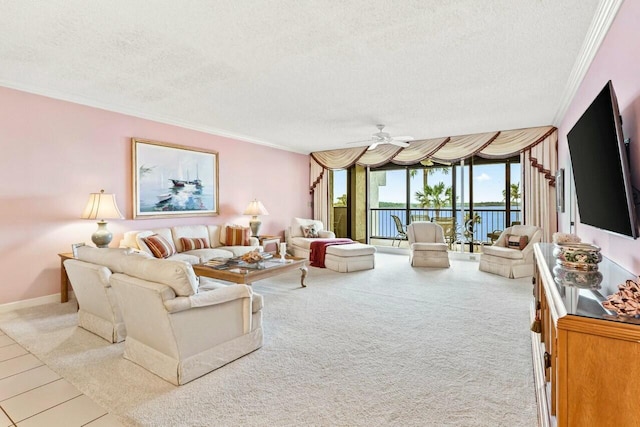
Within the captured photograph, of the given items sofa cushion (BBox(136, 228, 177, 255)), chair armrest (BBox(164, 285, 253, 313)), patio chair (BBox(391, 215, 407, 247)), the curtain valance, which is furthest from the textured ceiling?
patio chair (BBox(391, 215, 407, 247))

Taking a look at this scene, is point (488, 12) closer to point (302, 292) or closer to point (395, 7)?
point (395, 7)

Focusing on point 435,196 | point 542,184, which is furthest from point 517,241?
point 435,196

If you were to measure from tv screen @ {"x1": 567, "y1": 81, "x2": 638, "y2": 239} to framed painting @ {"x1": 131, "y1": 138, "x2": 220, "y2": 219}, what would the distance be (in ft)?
17.0

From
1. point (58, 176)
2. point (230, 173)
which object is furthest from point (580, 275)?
point (230, 173)

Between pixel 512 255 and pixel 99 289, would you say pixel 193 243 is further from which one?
pixel 512 255

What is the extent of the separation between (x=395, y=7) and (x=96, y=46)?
2.53 metres

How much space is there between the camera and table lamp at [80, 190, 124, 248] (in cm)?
400

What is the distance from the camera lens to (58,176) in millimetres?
4047

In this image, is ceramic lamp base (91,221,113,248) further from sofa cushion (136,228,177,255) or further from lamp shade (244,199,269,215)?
lamp shade (244,199,269,215)

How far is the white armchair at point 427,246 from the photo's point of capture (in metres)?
5.98

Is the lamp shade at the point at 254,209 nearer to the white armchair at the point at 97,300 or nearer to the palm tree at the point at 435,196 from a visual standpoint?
the white armchair at the point at 97,300

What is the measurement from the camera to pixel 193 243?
A: 5133 mm

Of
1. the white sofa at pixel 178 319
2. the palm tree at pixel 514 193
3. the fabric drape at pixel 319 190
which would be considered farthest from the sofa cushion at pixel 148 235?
the palm tree at pixel 514 193

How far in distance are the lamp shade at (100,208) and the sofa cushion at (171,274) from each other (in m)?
2.14
